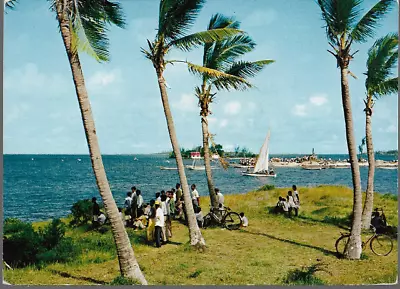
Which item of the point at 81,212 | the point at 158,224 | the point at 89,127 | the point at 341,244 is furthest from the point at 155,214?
the point at 341,244

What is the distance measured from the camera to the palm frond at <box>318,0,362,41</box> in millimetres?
8883

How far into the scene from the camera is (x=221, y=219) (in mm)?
12461

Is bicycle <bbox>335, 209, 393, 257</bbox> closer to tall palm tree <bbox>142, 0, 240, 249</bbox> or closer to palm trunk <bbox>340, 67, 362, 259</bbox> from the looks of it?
palm trunk <bbox>340, 67, 362, 259</bbox>

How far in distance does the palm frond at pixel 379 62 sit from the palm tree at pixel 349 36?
0.95 meters

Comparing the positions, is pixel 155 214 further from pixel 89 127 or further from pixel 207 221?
pixel 89 127

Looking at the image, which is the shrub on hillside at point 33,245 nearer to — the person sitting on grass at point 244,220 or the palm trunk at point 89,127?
the palm trunk at point 89,127

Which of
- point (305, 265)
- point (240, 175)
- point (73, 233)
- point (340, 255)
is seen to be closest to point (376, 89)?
point (340, 255)

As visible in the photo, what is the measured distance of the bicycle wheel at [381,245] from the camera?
9.11m

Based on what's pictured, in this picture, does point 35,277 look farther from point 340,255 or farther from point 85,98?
point 340,255

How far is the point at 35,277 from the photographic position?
27.3ft

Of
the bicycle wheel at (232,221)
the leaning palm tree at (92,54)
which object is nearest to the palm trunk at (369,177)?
the bicycle wheel at (232,221)

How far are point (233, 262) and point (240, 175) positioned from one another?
11.8 m

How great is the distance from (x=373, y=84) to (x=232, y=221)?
5.19m

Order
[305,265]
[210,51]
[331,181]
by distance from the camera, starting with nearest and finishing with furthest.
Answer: [305,265] → [210,51] → [331,181]
